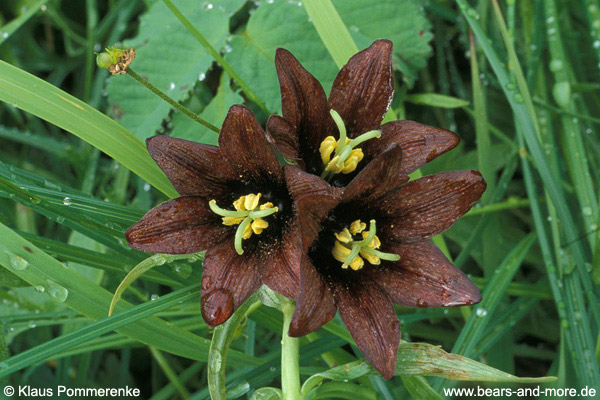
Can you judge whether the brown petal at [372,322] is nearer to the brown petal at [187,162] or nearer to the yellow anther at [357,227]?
the yellow anther at [357,227]

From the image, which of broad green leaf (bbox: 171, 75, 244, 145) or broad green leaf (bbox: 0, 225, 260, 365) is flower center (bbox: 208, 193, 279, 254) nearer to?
broad green leaf (bbox: 0, 225, 260, 365)

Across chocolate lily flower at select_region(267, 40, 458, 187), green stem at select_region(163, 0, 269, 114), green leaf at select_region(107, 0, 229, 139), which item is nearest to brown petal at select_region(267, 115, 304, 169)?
chocolate lily flower at select_region(267, 40, 458, 187)

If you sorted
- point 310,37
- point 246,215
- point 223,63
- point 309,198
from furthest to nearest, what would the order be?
point 310,37
point 223,63
point 246,215
point 309,198

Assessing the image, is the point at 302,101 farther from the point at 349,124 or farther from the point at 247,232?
the point at 247,232

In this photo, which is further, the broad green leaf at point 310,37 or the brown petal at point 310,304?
the broad green leaf at point 310,37

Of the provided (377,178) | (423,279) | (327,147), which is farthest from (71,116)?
(423,279)

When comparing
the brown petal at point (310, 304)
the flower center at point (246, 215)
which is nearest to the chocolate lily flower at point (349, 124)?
the flower center at point (246, 215)
